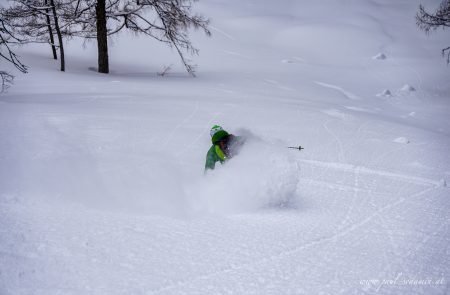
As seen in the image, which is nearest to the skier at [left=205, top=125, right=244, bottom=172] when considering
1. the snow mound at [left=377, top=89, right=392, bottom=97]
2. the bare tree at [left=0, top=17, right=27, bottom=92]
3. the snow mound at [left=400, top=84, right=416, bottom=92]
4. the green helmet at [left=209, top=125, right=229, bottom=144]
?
the green helmet at [left=209, top=125, right=229, bottom=144]

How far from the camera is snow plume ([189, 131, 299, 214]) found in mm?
4633

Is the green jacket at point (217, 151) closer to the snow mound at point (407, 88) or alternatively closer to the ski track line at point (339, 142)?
the ski track line at point (339, 142)

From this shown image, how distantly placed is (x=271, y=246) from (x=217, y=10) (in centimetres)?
3158

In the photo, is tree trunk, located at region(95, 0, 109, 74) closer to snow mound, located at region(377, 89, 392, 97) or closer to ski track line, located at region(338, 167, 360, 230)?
ski track line, located at region(338, 167, 360, 230)

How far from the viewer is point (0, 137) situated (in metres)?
6.10

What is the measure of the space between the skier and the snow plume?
0.18 metres

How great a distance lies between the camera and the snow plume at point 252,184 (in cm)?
463

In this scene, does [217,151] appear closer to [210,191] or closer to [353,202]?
[210,191]

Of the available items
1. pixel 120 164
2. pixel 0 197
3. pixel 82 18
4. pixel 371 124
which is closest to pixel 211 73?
pixel 82 18

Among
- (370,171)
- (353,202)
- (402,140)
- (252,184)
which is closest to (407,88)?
(402,140)

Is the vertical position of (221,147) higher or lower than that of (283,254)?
higher

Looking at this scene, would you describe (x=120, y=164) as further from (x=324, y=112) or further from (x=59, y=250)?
(x=324, y=112)

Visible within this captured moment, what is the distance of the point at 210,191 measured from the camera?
5.05 meters

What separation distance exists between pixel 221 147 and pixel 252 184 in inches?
36.0
